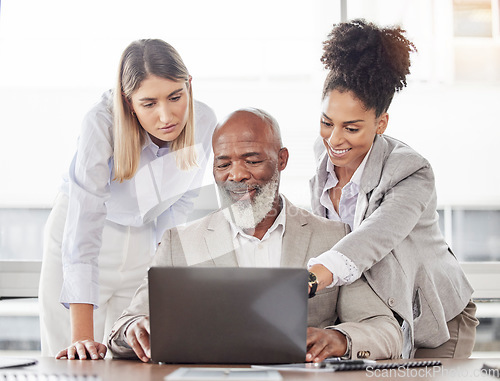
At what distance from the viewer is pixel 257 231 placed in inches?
80.3

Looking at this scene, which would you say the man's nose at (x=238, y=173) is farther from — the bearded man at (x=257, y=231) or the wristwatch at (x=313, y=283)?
the wristwatch at (x=313, y=283)

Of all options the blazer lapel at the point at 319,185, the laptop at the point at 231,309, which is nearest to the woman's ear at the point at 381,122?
the blazer lapel at the point at 319,185

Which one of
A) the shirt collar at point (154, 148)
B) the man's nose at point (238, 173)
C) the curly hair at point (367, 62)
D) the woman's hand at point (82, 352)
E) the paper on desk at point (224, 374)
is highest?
the curly hair at point (367, 62)

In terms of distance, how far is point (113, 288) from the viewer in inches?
92.5

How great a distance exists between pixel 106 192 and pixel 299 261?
0.75 metres

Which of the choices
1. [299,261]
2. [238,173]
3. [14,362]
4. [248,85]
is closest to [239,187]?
[238,173]

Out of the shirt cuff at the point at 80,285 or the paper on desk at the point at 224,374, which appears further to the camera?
the shirt cuff at the point at 80,285

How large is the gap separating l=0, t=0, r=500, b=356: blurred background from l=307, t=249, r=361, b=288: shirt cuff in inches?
52.1

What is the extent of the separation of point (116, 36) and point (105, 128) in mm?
1085

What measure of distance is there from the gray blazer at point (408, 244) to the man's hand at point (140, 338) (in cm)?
65

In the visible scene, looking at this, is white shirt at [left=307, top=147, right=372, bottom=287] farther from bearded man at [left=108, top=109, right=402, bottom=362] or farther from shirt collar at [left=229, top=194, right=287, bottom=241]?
shirt collar at [left=229, top=194, right=287, bottom=241]

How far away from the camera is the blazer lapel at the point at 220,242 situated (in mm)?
1903

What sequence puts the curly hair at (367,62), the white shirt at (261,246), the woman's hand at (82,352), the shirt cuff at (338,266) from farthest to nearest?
1. the curly hair at (367,62)
2. the white shirt at (261,246)
3. the shirt cuff at (338,266)
4. the woman's hand at (82,352)

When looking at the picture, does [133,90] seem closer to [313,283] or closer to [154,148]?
[154,148]
